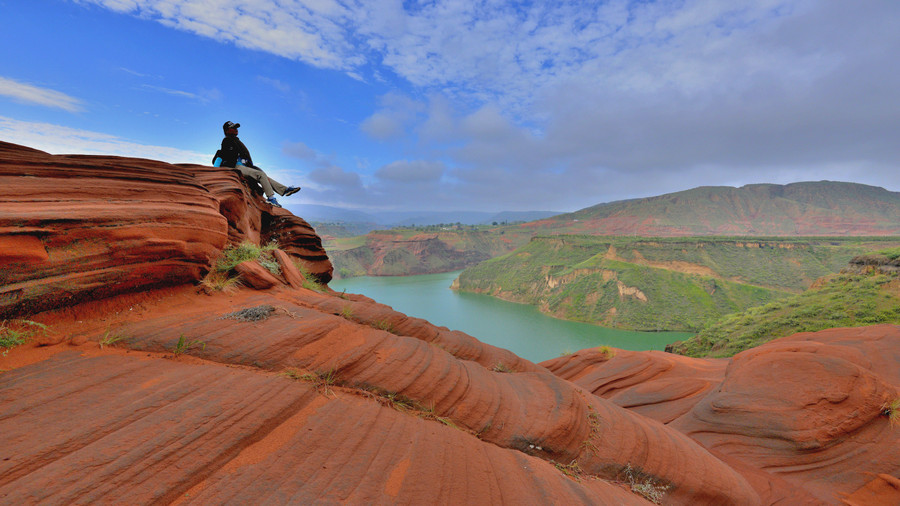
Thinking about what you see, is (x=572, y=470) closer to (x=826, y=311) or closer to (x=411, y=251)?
(x=826, y=311)

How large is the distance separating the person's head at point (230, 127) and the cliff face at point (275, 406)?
176cm

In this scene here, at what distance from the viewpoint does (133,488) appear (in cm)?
227

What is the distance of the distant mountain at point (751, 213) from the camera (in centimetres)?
10956

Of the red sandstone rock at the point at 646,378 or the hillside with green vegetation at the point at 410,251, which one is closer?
the red sandstone rock at the point at 646,378

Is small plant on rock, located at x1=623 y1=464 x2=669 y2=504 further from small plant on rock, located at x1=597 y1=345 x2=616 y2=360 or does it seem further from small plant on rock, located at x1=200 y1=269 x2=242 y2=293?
small plant on rock, located at x1=597 y1=345 x2=616 y2=360

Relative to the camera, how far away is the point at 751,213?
126250 mm

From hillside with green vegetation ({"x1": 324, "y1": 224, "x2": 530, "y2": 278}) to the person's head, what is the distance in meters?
84.5

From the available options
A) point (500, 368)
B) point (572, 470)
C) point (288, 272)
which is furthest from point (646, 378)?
Answer: point (288, 272)

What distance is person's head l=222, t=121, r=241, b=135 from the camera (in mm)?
8609

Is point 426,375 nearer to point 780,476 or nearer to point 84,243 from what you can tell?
point 84,243

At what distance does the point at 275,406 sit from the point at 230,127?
8.59 m

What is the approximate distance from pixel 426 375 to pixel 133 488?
324 centimetres

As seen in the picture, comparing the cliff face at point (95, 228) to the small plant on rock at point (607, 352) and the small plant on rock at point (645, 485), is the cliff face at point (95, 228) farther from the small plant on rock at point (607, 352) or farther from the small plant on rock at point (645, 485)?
the small plant on rock at point (607, 352)

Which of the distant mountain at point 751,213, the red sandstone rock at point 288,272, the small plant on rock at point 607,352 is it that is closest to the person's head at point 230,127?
the red sandstone rock at point 288,272
